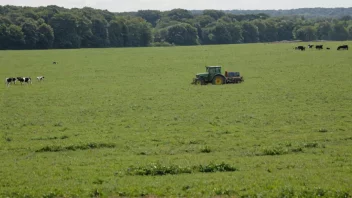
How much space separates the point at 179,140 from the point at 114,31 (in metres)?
130

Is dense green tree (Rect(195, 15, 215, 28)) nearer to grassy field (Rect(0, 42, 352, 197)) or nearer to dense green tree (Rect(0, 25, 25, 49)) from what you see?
dense green tree (Rect(0, 25, 25, 49))

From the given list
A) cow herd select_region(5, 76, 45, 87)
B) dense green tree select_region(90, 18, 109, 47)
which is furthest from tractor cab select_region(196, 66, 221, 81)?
dense green tree select_region(90, 18, 109, 47)

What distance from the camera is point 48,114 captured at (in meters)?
27.6

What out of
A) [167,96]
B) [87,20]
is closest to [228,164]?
[167,96]

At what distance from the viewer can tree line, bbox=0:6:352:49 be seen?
415 ft

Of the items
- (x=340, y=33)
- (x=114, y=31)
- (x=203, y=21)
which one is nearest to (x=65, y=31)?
(x=114, y=31)

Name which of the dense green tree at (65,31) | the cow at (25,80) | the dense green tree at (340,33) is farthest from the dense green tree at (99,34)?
the cow at (25,80)

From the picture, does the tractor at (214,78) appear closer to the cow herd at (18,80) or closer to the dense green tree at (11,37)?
the cow herd at (18,80)

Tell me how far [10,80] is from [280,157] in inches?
1269

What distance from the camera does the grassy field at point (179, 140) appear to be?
13.9 metres

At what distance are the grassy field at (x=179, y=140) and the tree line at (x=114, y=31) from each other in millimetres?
91462

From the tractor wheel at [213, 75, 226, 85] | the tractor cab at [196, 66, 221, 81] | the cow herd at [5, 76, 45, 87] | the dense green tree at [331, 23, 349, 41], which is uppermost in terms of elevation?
the tractor cab at [196, 66, 221, 81]

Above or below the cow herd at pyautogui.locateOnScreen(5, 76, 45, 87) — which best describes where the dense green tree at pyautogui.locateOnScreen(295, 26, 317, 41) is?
below

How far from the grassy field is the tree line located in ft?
300
